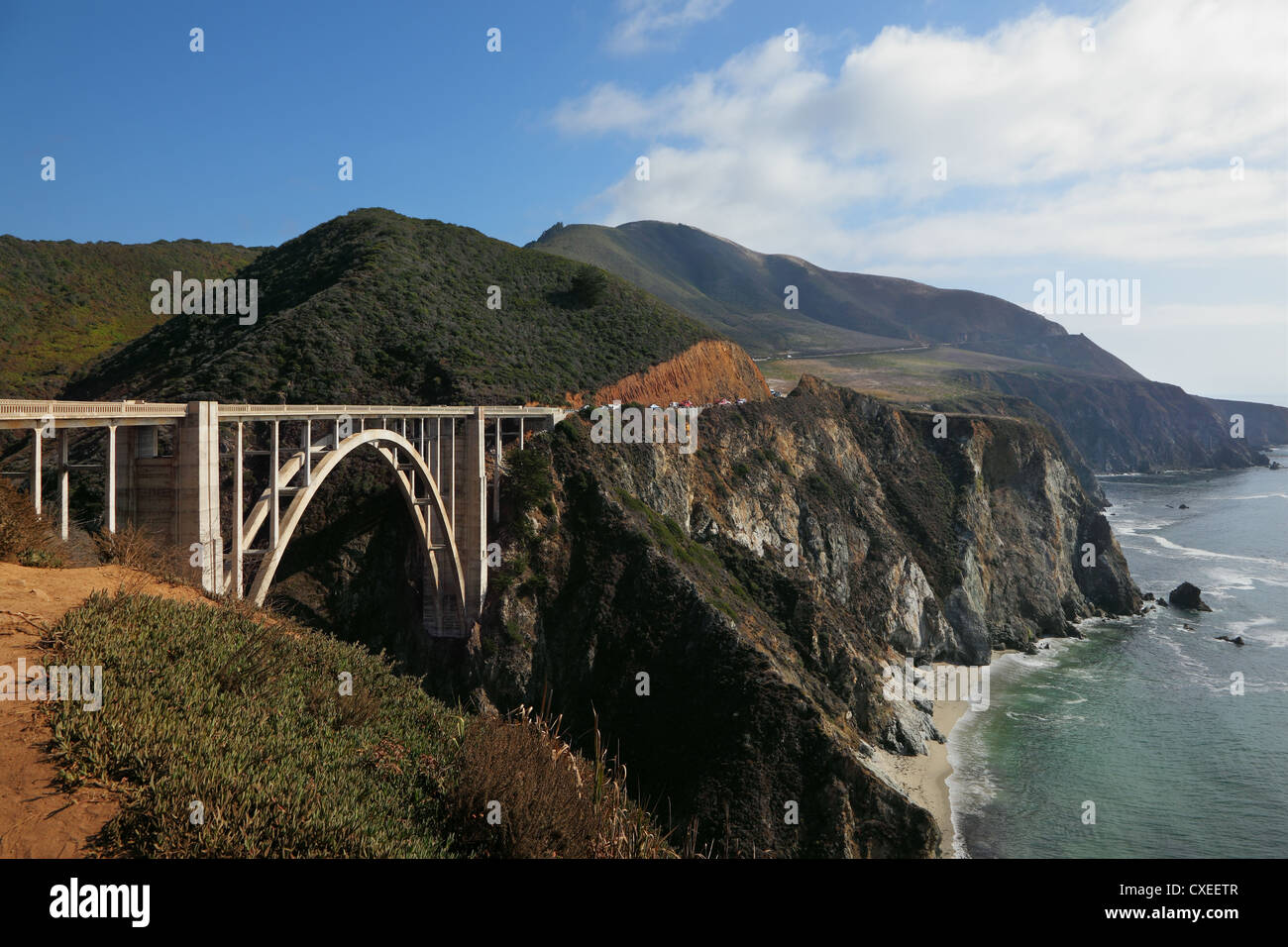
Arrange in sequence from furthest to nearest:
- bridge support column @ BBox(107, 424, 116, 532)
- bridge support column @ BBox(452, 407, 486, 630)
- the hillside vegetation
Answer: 1. bridge support column @ BBox(452, 407, 486, 630)
2. bridge support column @ BBox(107, 424, 116, 532)
3. the hillside vegetation

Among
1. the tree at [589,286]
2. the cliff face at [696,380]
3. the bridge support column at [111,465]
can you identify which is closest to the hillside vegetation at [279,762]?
the bridge support column at [111,465]

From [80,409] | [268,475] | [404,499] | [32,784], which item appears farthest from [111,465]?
[404,499]

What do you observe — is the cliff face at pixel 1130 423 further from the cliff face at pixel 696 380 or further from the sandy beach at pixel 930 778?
the sandy beach at pixel 930 778

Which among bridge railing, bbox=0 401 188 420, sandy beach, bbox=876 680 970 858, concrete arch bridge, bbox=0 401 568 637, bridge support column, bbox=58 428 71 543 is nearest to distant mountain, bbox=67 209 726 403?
concrete arch bridge, bbox=0 401 568 637

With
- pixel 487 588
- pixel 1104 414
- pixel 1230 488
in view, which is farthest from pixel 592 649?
pixel 1104 414

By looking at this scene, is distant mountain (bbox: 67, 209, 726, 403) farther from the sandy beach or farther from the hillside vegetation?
the hillside vegetation

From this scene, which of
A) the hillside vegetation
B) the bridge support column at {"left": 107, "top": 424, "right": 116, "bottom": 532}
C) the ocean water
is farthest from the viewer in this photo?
the ocean water
